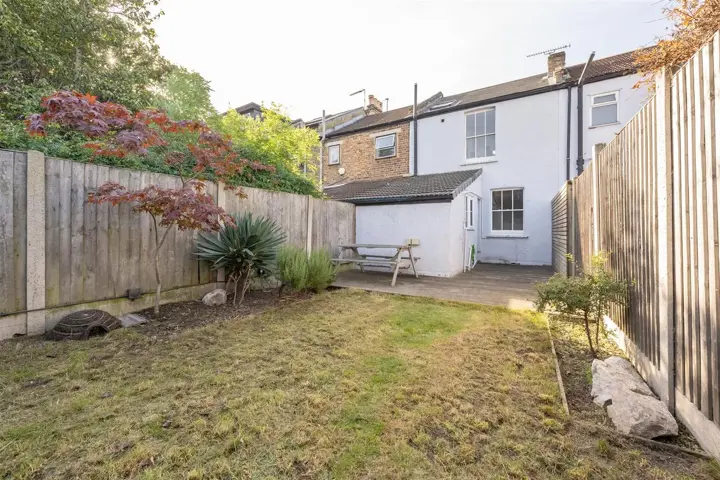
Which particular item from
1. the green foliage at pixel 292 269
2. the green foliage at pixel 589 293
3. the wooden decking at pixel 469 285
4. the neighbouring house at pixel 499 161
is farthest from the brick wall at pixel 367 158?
the green foliage at pixel 589 293

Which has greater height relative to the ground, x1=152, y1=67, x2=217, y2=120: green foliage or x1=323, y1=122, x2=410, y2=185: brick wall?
x1=152, y1=67, x2=217, y2=120: green foliage

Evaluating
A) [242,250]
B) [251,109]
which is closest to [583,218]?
[242,250]

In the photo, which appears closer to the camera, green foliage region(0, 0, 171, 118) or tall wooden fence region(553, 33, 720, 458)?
tall wooden fence region(553, 33, 720, 458)

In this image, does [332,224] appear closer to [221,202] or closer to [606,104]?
[221,202]

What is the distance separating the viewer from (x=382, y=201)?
8914 mm

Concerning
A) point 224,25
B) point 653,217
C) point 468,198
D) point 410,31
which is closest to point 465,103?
point 468,198

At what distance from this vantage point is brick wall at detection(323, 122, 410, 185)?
13.0m

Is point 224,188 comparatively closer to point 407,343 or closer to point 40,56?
point 407,343

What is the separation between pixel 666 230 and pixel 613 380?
116 cm

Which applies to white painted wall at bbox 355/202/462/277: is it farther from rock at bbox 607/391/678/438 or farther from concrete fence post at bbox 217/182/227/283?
rock at bbox 607/391/678/438

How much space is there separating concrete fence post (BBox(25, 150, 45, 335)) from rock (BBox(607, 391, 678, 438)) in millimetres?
5643

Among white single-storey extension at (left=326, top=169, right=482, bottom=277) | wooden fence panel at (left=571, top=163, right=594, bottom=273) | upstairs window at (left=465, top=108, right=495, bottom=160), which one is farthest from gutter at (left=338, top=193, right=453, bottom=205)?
upstairs window at (left=465, top=108, right=495, bottom=160)

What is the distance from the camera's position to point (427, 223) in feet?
26.5

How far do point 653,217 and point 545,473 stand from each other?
1.98 m
